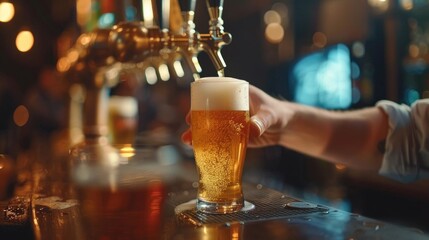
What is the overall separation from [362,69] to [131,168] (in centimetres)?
274

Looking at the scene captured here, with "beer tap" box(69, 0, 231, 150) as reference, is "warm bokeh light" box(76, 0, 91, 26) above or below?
above

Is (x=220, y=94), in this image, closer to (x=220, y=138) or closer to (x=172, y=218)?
(x=220, y=138)

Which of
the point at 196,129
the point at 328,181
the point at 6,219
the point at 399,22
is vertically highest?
the point at 399,22

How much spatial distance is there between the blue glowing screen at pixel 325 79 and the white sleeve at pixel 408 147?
2768 mm

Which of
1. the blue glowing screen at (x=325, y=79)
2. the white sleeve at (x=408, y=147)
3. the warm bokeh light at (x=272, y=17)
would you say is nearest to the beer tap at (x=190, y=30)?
the white sleeve at (x=408, y=147)

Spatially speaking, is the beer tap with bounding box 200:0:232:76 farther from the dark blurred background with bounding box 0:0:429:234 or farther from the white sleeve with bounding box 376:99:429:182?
the white sleeve with bounding box 376:99:429:182

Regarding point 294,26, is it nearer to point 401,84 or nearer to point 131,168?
point 401,84

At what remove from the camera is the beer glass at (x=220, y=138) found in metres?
1.03

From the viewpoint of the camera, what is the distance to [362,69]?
13.1 ft

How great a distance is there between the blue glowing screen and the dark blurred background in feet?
0.04

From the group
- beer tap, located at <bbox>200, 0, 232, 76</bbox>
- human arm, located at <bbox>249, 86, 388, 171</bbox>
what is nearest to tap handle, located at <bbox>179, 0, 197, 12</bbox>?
beer tap, located at <bbox>200, 0, 232, 76</bbox>

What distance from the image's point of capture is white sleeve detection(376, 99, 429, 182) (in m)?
1.53

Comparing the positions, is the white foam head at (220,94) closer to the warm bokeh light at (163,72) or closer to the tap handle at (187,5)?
the tap handle at (187,5)

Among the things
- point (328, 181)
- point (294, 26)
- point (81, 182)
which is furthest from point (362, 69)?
point (81, 182)
